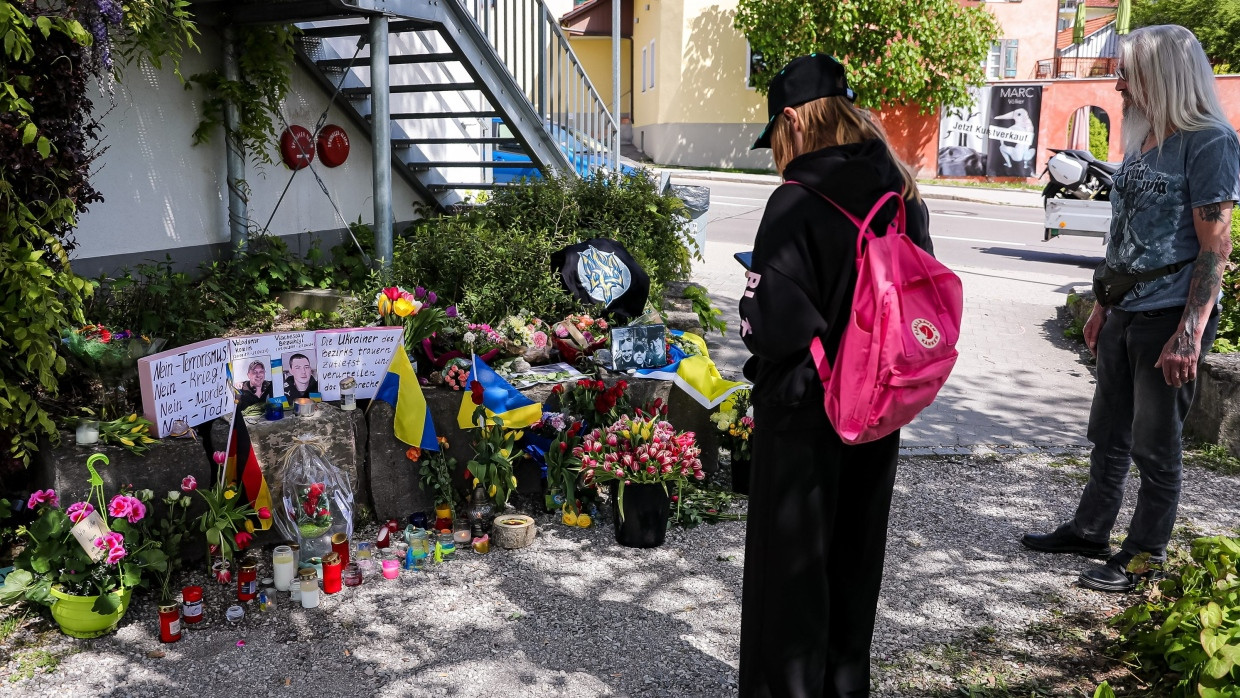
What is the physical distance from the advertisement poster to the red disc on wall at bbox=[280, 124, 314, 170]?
72.6 feet

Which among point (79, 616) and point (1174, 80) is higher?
point (1174, 80)

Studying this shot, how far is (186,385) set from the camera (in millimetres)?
3967

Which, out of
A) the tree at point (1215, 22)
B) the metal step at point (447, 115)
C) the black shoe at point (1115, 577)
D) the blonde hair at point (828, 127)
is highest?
the tree at point (1215, 22)

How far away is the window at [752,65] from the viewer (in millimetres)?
26812

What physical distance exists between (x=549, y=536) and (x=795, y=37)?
22585 mm

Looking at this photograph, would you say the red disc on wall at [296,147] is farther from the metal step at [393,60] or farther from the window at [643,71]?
the window at [643,71]

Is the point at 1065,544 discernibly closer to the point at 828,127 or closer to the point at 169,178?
the point at 828,127

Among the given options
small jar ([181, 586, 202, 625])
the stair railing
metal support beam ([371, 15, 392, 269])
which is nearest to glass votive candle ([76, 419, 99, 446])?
small jar ([181, 586, 202, 625])

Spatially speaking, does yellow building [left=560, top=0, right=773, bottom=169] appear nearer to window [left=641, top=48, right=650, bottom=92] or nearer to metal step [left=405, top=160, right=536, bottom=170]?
window [left=641, top=48, right=650, bottom=92]

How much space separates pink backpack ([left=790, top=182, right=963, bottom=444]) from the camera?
246cm

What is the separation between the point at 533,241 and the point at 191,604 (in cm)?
310

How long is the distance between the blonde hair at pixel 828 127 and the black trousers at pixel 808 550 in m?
0.73

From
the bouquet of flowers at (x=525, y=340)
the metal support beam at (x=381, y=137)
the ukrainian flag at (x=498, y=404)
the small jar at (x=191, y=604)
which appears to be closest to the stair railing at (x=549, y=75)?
the metal support beam at (x=381, y=137)

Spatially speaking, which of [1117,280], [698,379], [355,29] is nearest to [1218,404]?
[1117,280]
